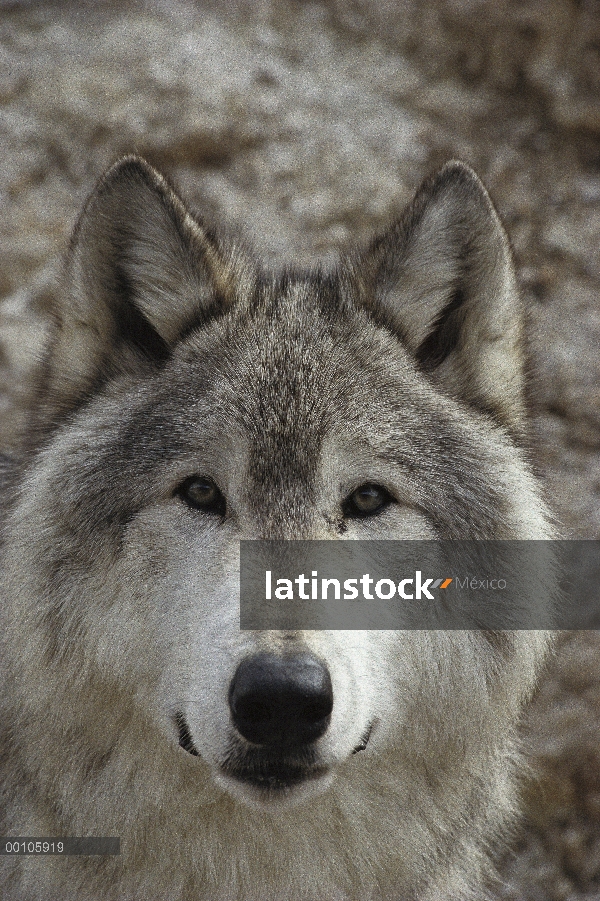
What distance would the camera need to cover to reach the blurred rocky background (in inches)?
204

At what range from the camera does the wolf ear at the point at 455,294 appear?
274cm

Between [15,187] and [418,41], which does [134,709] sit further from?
[418,41]

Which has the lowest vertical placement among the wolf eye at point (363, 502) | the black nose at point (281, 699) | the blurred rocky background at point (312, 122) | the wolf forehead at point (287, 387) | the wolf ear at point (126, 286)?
the black nose at point (281, 699)

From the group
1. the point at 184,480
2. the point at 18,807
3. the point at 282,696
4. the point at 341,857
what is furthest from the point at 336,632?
the point at 18,807

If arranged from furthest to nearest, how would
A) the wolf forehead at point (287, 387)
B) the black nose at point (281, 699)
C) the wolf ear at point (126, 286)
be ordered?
1. the wolf ear at point (126, 286)
2. the wolf forehead at point (287, 387)
3. the black nose at point (281, 699)

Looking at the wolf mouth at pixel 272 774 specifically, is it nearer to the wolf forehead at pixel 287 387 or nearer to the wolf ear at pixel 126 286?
the wolf forehead at pixel 287 387

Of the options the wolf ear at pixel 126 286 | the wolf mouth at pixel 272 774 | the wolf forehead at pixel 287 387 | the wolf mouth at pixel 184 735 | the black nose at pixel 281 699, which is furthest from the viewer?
the wolf ear at pixel 126 286

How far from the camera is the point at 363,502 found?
2.45m

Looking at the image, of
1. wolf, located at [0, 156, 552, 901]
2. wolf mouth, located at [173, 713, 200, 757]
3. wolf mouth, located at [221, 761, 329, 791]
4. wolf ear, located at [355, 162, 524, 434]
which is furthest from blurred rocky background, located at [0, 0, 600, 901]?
wolf mouth, located at [221, 761, 329, 791]

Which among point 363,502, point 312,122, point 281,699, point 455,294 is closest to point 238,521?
point 363,502

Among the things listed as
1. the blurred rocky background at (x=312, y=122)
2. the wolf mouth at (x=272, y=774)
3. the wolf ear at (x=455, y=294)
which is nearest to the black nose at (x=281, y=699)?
the wolf mouth at (x=272, y=774)

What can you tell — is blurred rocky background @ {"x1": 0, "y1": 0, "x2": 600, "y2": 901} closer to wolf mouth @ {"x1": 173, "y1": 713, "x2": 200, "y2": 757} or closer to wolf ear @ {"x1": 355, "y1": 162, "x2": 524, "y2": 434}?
wolf ear @ {"x1": 355, "y1": 162, "x2": 524, "y2": 434}

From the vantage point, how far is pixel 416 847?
273 centimetres

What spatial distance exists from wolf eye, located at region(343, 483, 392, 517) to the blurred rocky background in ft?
9.42
